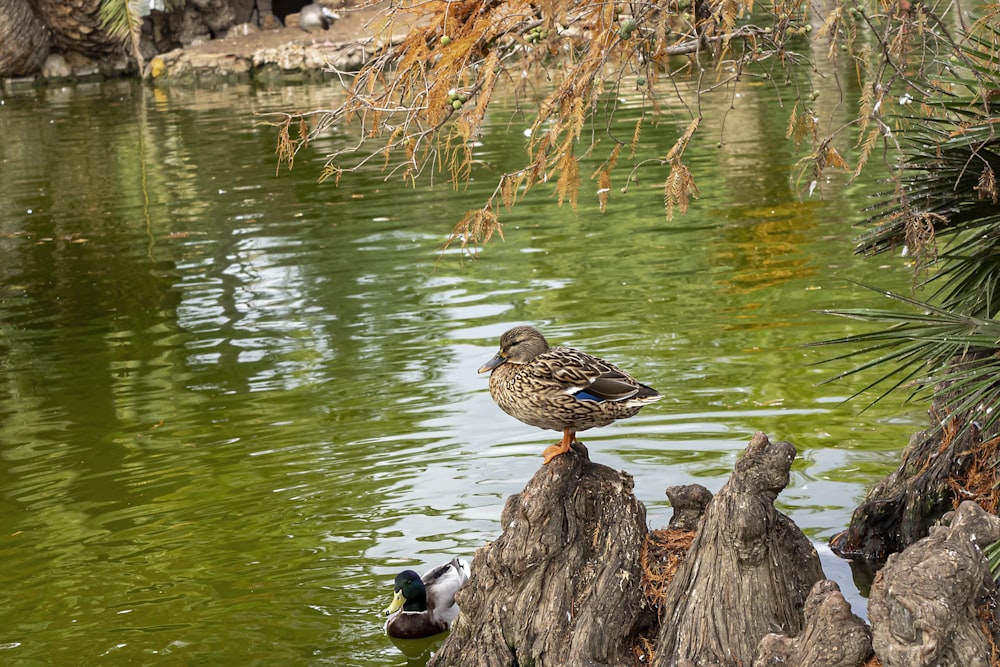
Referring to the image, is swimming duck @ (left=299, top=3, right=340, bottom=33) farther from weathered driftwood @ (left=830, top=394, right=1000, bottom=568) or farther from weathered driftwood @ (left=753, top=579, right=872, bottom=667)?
weathered driftwood @ (left=753, top=579, right=872, bottom=667)

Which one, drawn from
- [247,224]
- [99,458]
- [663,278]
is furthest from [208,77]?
[99,458]

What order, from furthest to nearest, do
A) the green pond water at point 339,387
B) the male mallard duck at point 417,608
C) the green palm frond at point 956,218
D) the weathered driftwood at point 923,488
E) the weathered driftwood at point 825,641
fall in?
the green pond water at point 339,387 → the male mallard duck at point 417,608 → the weathered driftwood at point 923,488 → the green palm frond at point 956,218 → the weathered driftwood at point 825,641

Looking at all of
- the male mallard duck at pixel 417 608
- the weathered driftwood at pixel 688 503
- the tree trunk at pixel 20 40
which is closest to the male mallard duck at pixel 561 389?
the weathered driftwood at pixel 688 503

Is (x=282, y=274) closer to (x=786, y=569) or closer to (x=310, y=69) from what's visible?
(x=786, y=569)

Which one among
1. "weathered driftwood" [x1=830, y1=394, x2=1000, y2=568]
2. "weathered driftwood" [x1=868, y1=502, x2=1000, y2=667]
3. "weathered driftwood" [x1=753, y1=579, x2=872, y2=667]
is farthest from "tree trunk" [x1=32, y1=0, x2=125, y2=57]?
"weathered driftwood" [x1=868, y1=502, x2=1000, y2=667]

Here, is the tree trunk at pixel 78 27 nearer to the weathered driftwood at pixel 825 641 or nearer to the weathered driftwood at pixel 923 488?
the weathered driftwood at pixel 923 488

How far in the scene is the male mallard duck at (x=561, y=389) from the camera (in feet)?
17.7

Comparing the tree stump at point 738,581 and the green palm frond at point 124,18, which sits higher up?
the green palm frond at point 124,18

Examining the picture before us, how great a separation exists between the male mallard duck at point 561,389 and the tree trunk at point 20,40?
37950mm

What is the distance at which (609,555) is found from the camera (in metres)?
5.43

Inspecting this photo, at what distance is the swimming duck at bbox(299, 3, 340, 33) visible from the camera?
136ft

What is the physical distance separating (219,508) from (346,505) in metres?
0.86

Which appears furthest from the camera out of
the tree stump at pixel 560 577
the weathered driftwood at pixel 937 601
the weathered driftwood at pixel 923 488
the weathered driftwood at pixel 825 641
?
the weathered driftwood at pixel 923 488

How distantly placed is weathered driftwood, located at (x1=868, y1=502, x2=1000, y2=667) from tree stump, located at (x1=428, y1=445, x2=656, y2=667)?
1.27m
